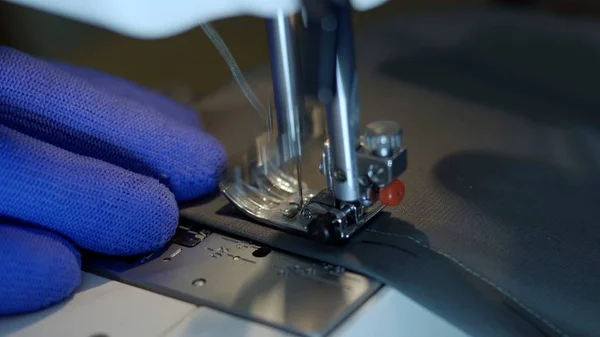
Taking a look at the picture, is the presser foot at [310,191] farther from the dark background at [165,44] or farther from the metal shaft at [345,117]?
the dark background at [165,44]

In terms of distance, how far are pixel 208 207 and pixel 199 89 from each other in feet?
1.53

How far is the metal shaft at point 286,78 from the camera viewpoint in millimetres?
664

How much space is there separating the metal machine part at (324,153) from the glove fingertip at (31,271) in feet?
0.56

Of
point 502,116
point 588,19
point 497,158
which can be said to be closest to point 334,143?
point 497,158

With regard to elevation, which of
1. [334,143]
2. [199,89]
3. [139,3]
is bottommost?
[199,89]

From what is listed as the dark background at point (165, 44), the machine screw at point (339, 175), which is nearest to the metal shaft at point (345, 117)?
the machine screw at point (339, 175)

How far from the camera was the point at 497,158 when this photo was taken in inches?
32.8

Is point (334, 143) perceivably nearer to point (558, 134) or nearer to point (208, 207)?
point (208, 207)

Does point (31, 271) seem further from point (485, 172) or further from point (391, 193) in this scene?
point (485, 172)

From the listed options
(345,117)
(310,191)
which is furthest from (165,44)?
(345,117)

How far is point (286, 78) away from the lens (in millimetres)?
678

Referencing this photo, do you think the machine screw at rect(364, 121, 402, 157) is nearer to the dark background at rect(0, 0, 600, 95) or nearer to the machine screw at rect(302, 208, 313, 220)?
the machine screw at rect(302, 208, 313, 220)

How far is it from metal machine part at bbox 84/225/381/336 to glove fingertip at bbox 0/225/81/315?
5 cm

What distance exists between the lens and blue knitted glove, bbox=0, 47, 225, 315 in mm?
619
